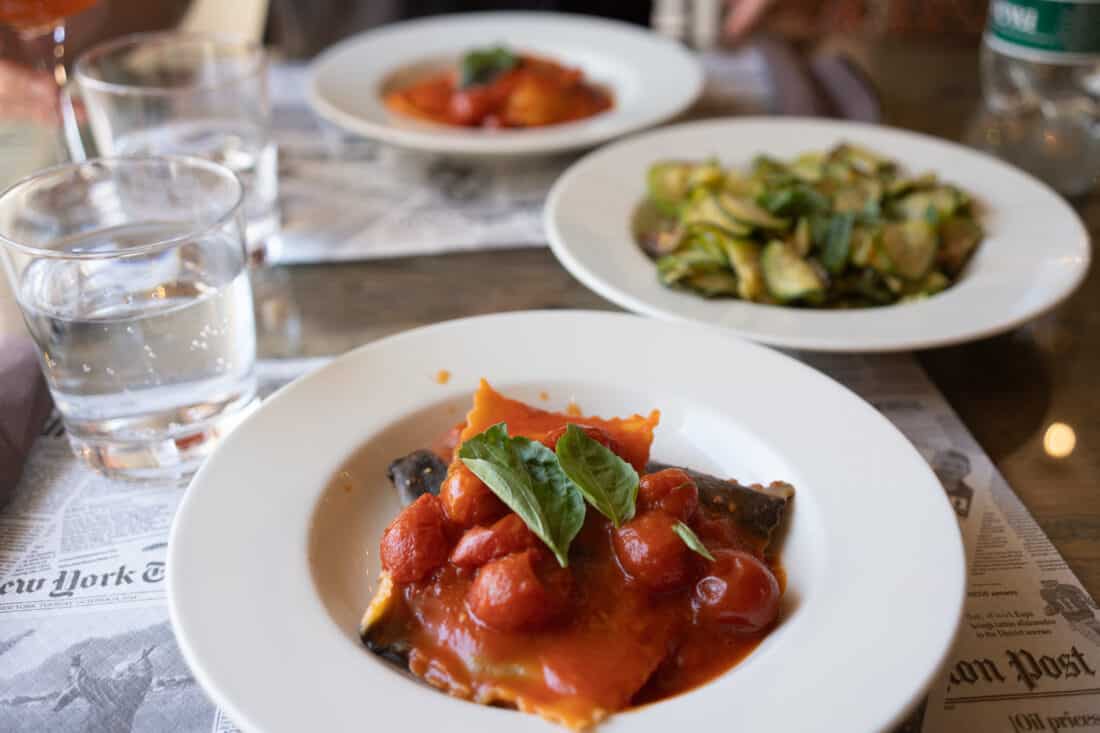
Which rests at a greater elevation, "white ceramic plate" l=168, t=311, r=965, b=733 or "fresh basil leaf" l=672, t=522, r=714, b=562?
"fresh basil leaf" l=672, t=522, r=714, b=562

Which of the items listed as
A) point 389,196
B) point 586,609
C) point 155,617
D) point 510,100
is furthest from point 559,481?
point 510,100

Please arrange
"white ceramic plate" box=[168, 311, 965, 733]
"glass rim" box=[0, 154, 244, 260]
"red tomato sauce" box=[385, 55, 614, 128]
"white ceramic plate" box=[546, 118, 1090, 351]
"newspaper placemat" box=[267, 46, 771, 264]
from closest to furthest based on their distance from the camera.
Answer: "white ceramic plate" box=[168, 311, 965, 733], "glass rim" box=[0, 154, 244, 260], "white ceramic plate" box=[546, 118, 1090, 351], "newspaper placemat" box=[267, 46, 771, 264], "red tomato sauce" box=[385, 55, 614, 128]

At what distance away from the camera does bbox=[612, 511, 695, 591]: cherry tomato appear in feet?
3.13

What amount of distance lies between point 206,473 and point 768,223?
3.29 feet

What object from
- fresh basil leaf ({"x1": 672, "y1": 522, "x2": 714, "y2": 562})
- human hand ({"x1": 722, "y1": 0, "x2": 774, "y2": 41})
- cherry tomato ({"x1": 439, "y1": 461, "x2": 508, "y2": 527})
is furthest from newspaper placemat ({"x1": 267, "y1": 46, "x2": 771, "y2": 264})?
human hand ({"x1": 722, "y1": 0, "x2": 774, "y2": 41})

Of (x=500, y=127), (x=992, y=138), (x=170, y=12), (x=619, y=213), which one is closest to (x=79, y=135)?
(x=500, y=127)

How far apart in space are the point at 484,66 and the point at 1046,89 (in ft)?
4.34

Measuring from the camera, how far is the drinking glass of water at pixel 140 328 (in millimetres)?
1178

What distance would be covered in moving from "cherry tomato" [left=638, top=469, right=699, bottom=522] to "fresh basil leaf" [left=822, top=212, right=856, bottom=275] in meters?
0.70

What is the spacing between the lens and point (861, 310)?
1492mm

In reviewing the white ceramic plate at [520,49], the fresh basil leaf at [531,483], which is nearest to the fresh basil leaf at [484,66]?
the white ceramic plate at [520,49]

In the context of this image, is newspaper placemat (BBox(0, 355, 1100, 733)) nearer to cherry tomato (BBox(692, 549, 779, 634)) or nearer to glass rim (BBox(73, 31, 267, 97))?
cherry tomato (BBox(692, 549, 779, 634))

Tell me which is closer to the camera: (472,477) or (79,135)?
(472,477)

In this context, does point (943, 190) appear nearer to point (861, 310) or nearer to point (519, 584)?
point (861, 310)
